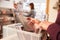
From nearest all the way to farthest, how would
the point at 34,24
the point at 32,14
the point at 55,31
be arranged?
1. the point at 55,31
2. the point at 34,24
3. the point at 32,14

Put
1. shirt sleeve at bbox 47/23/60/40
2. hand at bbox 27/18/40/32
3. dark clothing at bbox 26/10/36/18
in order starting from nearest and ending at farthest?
1. shirt sleeve at bbox 47/23/60/40
2. hand at bbox 27/18/40/32
3. dark clothing at bbox 26/10/36/18

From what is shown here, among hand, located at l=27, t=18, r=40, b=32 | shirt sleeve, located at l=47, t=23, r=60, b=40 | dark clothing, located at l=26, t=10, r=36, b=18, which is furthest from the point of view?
dark clothing, located at l=26, t=10, r=36, b=18

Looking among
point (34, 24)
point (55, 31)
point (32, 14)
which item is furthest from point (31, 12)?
point (55, 31)

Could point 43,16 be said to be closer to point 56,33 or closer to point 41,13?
point 41,13

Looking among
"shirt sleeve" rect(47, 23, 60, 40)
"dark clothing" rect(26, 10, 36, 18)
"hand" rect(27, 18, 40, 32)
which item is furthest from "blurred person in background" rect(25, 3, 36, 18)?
"shirt sleeve" rect(47, 23, 60, 40)

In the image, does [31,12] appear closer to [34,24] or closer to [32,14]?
[32,14]

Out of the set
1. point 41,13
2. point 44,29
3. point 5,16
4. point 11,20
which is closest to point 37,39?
point 44,29

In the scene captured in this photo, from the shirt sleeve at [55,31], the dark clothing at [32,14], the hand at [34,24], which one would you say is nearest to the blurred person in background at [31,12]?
the dark clothing at [32,14]

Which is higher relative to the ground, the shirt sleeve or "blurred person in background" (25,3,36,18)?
"blurred person in background" (25,3,36,18)

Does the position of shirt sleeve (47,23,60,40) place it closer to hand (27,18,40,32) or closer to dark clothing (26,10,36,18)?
hand (27,18,40,32)

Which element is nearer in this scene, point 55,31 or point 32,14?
point 55,31

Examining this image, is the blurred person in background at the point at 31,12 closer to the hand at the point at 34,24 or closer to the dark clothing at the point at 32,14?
the dark clothing at the point at 32,14

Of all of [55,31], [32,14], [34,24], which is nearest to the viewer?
[55,31]

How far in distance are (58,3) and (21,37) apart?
357 millimetres
